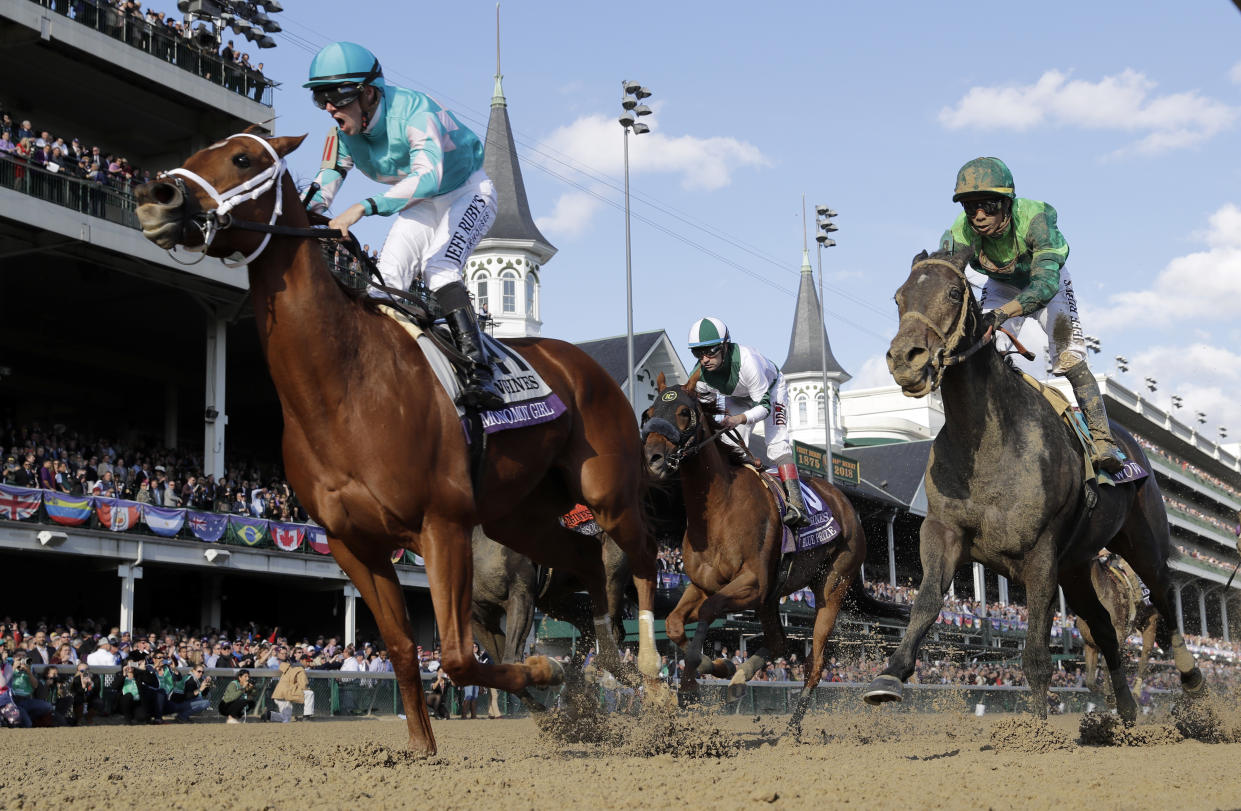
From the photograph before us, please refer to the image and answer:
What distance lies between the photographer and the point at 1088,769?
5.80 meters

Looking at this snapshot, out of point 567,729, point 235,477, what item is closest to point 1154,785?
point 567,729

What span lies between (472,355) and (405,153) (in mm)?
1274

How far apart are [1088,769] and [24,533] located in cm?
1871

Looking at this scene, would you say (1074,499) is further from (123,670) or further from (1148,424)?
(1148,424)

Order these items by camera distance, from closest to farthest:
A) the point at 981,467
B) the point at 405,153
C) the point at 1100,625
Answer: the point at 405,153
the point at 981,467
the point at 1100,625

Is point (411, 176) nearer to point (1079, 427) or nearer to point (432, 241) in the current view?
point (432, 241)

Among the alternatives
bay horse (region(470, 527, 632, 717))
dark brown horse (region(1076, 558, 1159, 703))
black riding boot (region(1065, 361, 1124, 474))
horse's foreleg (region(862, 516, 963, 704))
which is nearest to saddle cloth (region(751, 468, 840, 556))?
bay horse (region(470, 527, 632, 717))

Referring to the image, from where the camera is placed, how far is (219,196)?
5758 millimetres

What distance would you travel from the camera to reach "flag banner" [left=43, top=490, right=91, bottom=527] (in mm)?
20609

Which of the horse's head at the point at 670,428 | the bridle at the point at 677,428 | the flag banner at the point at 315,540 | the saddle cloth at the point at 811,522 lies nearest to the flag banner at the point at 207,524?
the flag banner at the point at 315,540

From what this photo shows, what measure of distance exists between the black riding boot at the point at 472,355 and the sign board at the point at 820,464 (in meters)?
30.1

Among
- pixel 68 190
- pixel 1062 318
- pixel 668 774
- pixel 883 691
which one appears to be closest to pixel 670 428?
pixel 1062 318

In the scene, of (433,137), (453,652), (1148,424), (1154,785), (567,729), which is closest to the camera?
(1154,785)

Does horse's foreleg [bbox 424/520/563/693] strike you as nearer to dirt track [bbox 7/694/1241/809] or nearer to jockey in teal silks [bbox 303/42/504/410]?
dirt track [bbox 7/694/1241/809]
